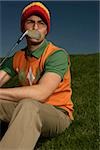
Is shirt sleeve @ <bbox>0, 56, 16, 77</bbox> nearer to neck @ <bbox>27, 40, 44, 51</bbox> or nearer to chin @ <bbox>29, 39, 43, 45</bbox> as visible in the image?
neck @ <bbox>27, 40, 44, 51</bbox>

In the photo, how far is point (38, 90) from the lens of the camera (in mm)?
6258

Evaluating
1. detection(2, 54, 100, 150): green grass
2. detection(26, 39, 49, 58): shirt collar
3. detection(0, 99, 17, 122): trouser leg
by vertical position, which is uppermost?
detection(26, 39, 49, 58): shirt collar

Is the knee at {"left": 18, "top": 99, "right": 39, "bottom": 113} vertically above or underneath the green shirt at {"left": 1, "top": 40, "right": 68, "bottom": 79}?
underneath

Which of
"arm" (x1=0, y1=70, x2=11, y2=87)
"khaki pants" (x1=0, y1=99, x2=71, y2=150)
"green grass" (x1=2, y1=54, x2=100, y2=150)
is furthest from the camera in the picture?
"arm" (x1=0, y1=70, x2=11, y2=87)

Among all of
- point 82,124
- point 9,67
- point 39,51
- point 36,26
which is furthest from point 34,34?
point 82,124

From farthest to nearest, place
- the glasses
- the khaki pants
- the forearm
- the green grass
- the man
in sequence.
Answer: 1. the green grass
2. the glasses
3. the forearm
4. the man
5. the khaki pants

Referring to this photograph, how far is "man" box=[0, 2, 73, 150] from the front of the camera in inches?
229

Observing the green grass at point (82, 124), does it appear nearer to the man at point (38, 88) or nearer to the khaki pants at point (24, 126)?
the man at point (38, 88)

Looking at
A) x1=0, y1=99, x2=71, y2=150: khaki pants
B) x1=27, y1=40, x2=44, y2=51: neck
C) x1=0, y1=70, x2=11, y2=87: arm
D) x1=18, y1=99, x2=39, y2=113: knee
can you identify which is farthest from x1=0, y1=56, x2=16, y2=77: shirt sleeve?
x1=18, y1=99, x2=39, y2=113: knee

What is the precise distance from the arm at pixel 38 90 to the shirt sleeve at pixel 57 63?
0.09m

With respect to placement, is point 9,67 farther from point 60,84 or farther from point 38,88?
point 38,88

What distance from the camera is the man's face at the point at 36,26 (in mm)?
6836

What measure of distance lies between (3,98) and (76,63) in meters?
14.4

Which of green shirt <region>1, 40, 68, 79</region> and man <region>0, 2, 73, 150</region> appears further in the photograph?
green shirt <region>1, 40, 68, 79</region>
